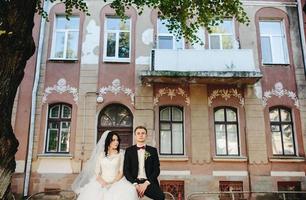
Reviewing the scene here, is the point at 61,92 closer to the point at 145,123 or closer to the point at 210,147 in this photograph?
the point at 145,123

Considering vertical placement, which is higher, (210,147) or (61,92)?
(61,92)

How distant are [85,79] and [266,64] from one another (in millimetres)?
7564

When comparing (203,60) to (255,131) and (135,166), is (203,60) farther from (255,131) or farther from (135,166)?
(135,166)

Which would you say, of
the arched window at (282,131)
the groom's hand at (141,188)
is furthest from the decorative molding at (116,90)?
the groom's hand at (141,188)

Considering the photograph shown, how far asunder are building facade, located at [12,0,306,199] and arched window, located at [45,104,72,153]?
0.13ft

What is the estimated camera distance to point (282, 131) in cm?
1442

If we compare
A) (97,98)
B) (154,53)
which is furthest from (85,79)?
(154,53)

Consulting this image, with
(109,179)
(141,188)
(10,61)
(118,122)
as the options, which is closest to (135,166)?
(141,188)

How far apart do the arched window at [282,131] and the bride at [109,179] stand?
9441 mm

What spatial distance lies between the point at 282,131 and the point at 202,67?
165 inches

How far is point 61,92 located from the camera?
1431 cm

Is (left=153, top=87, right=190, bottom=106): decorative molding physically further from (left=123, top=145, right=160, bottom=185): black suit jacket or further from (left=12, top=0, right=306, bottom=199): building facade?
(left=123, top=145, right=160, bottom=185): black suit jacket

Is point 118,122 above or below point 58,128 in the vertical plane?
above

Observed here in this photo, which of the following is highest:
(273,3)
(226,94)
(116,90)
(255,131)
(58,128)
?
(273,3)
